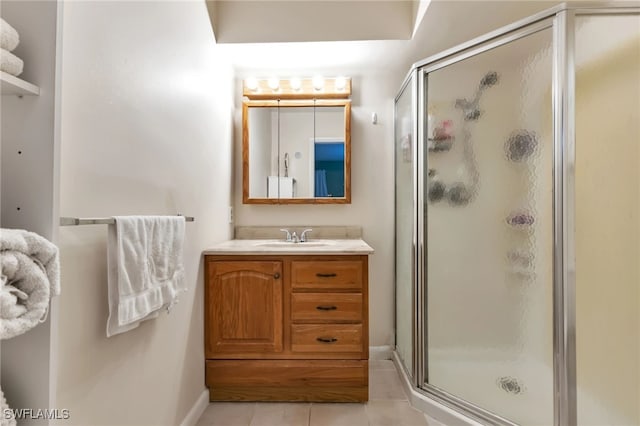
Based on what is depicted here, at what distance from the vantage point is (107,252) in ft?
3.09

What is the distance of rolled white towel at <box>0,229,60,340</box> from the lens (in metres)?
0.49

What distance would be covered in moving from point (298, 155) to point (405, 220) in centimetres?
92

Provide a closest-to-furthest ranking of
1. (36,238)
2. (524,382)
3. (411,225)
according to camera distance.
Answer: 1. (36,238)
2. (524,382)
3. (411,225)

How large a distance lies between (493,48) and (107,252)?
1.82 meters

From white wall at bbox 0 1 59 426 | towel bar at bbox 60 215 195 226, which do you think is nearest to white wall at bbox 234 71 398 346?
towel bar at bbox 60 215 195 226

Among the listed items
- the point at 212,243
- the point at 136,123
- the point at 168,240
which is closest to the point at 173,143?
the point at 136,123

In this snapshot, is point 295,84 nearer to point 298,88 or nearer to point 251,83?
point 298,88

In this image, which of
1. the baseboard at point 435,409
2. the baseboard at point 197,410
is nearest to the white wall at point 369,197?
the baseboard at point 435,409

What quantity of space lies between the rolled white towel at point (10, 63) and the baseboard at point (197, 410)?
1.50m

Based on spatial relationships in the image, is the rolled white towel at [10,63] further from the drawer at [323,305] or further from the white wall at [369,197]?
the white wall at [369,197]

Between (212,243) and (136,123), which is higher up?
(136,123)

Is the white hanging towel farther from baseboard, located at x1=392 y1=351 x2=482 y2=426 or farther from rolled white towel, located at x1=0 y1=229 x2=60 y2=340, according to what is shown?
baseboard, located at x1=392 y1=351 x2=482 y2=426

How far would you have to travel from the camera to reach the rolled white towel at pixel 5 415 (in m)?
0.56

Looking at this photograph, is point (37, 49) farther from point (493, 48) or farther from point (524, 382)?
point (524, 382)
